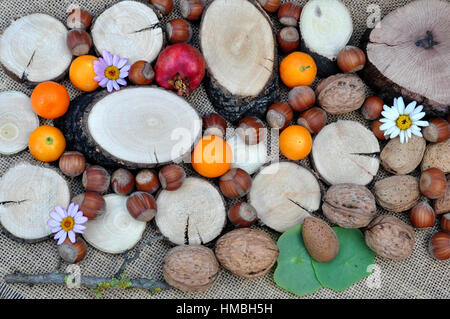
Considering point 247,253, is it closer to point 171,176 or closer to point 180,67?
point 171,176

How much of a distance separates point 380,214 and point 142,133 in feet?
3.44

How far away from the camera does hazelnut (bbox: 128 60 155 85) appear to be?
74.3 inches

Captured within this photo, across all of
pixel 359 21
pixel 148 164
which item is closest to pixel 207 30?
pixel 148 164

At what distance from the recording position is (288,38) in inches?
80.7

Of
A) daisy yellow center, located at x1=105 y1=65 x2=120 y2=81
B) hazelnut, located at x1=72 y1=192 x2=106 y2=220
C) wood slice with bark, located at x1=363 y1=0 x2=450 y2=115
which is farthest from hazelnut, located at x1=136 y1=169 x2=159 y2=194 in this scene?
wood slice with bark, located at x1=363 y1=0 x2=450 y2=115

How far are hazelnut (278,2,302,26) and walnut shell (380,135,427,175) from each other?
2.17 feet

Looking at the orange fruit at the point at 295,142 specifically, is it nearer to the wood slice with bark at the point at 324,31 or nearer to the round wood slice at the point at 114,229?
the wood slice with bark at the point at 324,31

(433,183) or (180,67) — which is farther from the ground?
(180,67)

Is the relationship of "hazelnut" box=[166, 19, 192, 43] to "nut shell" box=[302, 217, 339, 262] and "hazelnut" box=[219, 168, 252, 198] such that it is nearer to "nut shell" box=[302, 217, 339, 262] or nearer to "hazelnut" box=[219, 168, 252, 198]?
"hazelnut" box=[219, 168, 252, 198]

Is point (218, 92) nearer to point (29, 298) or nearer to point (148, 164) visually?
point (148, 164)

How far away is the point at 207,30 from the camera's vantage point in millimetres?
1925

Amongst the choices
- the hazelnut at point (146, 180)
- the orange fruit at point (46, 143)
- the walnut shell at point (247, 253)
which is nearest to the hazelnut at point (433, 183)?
the walnut shell at point (247, 253)

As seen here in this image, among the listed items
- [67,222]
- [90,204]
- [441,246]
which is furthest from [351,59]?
[67,222]

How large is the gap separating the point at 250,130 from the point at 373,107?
54 centimetres
